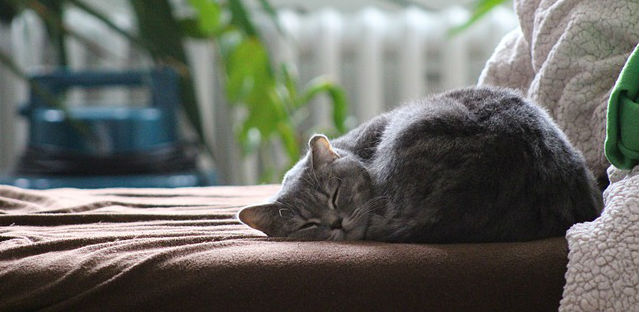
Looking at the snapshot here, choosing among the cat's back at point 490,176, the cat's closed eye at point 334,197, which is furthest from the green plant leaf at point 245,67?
the cat's back at point 490,176

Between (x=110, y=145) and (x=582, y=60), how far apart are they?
1495 mm

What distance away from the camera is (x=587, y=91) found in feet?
3.42

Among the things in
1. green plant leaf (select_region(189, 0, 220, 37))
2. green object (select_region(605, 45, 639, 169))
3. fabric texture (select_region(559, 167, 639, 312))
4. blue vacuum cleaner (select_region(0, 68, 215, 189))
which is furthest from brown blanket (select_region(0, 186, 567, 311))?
green plant leaf (select_region(189, 0, 220, 37))

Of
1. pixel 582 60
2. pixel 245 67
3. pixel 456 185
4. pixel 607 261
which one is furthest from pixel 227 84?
pixel 607 261

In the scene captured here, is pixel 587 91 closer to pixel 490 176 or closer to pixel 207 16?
pixel 490 176

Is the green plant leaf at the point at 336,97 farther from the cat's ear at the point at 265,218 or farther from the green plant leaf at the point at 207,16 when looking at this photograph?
the cat's ear at the point at 265,218

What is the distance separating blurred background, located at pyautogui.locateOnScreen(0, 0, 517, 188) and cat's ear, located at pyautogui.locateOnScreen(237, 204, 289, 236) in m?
1.14

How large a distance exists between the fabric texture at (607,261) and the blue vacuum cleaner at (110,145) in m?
1.50

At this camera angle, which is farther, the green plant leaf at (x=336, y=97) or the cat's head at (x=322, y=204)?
the green plant leaf at (x=336, y=97)

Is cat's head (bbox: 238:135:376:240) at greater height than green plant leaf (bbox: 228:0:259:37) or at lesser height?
→ lesser

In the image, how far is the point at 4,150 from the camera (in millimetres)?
2811

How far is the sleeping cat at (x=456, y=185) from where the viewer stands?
0.87m

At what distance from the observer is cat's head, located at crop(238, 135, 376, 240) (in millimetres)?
1035

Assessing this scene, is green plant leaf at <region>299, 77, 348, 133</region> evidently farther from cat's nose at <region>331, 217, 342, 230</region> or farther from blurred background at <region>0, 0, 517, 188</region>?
cat's nose at <region>331, 217, 342, 230</region>
